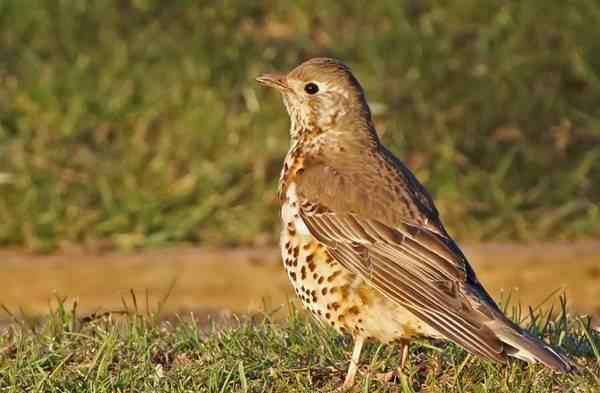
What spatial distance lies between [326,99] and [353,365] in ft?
4.71

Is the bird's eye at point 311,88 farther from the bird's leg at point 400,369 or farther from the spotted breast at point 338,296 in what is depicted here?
the bird's leg at point 400,369

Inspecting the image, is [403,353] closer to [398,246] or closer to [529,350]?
[398,246]

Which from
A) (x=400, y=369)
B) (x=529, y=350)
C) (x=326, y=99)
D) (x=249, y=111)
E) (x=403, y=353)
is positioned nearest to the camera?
(x=529, y=350)

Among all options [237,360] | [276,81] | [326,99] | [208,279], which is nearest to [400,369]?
[237,360]

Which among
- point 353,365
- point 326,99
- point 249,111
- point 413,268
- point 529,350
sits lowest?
point 353,365

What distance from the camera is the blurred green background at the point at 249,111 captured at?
11406mm

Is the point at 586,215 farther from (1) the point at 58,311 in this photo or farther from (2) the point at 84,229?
(1) the point at 58,311

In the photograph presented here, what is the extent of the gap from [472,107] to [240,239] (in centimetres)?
218

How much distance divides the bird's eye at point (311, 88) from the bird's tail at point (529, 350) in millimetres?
1748

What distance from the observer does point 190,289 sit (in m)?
10.6

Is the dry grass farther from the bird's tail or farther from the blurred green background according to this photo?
the bird's tail

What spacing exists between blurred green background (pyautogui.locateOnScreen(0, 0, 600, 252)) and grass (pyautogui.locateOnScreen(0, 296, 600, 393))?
3373mm

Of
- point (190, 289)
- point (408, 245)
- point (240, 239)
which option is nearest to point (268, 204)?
point (240, 239)

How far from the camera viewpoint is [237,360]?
7.23 metres
